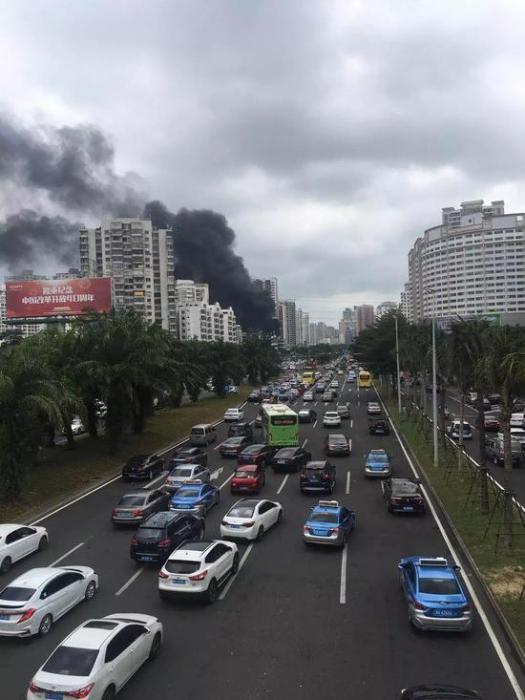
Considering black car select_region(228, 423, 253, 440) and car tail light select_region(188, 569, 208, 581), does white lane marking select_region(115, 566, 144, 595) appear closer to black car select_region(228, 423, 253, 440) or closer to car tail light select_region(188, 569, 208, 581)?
car tail light select_region(188, 569, 208, 581)

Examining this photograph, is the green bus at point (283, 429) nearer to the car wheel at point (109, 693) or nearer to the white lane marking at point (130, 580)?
the white lane marking at point (130, 580)

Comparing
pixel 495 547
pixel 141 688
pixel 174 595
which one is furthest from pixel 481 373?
pixel 141 688

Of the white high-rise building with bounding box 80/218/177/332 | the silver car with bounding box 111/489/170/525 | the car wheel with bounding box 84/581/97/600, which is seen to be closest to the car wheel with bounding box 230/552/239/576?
Answer: the car wheel with bounding box 84/581/97/600

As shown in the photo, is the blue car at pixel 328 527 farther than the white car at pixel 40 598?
Yes

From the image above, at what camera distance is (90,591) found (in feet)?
51.6

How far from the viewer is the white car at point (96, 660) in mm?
9930

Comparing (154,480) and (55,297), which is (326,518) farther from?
(55,297)

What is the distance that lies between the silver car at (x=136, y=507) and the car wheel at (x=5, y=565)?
4.78 m

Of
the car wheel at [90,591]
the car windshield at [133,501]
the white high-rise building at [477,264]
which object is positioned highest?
the white high-rise building at [477,264]

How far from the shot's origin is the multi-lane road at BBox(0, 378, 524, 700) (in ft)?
36.6

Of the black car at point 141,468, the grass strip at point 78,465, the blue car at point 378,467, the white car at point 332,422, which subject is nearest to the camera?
the grass strip at point 78,465

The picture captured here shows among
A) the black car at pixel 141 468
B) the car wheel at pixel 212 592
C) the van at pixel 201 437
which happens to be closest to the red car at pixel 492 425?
the van at pixel 201 437

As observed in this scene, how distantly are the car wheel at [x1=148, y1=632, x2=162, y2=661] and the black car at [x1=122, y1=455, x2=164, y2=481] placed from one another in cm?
1980

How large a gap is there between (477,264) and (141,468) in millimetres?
163670
